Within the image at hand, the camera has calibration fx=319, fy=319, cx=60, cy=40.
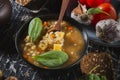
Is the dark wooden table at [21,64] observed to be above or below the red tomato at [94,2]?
below

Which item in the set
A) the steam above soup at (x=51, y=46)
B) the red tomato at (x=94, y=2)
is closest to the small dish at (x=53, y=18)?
the steam above soup at (x=51, y=46)

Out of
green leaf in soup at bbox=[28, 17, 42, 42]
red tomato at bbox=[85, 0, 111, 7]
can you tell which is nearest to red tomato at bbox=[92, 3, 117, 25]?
red tomato at bbox=[85, 0, 111, 7]

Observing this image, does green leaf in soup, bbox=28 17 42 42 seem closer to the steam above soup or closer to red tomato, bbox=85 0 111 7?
the steam above soup

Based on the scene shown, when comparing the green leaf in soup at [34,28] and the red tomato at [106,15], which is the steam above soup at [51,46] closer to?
the green leaf in soup at [34,28]

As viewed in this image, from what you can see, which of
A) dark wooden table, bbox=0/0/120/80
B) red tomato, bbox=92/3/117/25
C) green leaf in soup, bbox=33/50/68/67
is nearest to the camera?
green leaf in soup, bbox=33/50/68/67

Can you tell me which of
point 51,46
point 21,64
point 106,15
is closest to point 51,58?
point 51,46

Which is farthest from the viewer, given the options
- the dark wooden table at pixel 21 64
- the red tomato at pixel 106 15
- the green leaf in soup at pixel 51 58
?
the red tomato at pixel 106 15

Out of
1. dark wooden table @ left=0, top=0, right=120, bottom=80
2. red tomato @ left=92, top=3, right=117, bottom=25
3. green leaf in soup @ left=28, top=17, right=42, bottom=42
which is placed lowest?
dark wooden table @ left=0, top=0, right=120, bottom=80

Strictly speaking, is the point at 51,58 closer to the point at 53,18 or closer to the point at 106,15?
the point at 53,18

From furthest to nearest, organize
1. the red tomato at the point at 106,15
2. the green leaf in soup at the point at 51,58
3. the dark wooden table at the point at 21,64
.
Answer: the red tomato at the point at 106,15 < the dark wooden table at the point at 21,64 < the green leaf in soup at the point at 51,58

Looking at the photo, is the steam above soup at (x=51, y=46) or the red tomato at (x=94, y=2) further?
the red tomato at (x=94, y=2)
